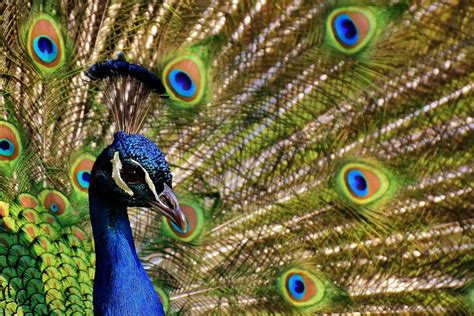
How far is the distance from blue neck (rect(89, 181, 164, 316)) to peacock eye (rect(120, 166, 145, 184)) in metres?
0.12

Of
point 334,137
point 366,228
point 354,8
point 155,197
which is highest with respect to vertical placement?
A: point 354,8

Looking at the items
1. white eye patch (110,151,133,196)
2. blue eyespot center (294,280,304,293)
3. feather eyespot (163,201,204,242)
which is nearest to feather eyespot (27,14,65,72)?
feather eyespot (163,201,204,242)

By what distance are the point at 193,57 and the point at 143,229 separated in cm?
53

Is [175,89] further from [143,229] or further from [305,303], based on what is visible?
[305,303]

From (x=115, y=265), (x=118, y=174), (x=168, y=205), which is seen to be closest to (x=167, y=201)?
(x=168, y=205)

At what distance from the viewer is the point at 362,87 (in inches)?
95.7

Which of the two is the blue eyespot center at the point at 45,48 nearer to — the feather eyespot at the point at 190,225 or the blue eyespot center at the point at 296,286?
the feather eyespot at the point at 190,225

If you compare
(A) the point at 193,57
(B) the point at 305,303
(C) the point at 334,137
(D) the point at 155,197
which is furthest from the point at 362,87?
(D) the point at 155,197

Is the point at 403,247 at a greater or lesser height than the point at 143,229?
lesser

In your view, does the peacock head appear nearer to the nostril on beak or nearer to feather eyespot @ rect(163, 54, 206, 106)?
the nostril on beak

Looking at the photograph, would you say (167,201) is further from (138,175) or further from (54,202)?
(54,202)

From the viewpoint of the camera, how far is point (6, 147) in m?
2.44

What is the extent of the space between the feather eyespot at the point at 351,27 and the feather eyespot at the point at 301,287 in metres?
0.65

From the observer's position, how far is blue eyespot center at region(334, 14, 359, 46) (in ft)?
7.89
